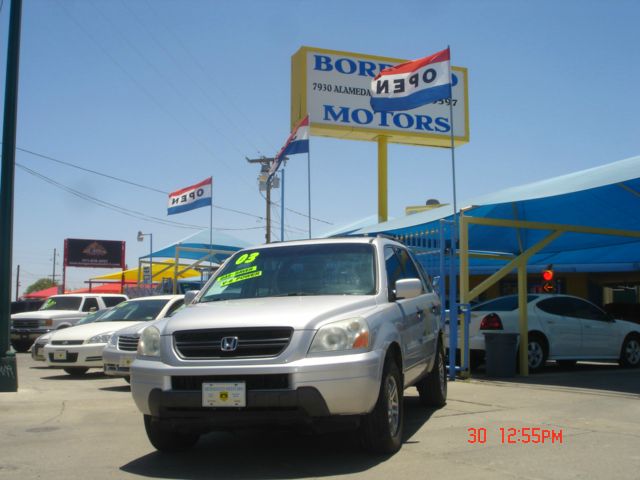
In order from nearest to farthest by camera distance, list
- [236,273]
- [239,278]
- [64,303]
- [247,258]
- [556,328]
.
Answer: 1. [239,278]
2. [236,273]
3. [247,258]
4. [556,328]
5. [64,303]

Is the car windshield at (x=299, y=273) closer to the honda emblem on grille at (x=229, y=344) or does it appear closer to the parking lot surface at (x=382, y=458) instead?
the honda emblem on grille at (x=229, y=344)

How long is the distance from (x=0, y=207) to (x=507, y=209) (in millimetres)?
10227

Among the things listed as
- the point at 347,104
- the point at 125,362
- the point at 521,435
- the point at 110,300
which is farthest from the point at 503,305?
the point at 110,300

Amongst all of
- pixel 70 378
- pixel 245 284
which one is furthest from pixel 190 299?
pixel 70 378

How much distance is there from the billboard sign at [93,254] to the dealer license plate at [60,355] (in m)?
52.6

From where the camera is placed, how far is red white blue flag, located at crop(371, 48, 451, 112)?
14.0m

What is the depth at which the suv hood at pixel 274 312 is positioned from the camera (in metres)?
5.50

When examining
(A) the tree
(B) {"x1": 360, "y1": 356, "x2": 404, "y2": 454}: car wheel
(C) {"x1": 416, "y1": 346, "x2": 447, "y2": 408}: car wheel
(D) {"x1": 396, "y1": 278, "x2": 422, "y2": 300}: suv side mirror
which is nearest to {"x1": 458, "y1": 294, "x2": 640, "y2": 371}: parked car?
(C) {"x1": 416, "y1": 346, "x2": 447, "y2": 408}: car wheel

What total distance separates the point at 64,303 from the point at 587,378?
51.9 feet

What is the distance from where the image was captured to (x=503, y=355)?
480 inches

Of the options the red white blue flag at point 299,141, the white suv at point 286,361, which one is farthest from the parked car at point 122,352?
the red white blue flag at point 299,141

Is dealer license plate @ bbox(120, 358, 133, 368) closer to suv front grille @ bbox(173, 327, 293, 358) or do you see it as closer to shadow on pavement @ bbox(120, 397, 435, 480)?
shadow on pavement @ bbox(120, 397, 435, 480)

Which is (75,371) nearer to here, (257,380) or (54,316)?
(54,316)

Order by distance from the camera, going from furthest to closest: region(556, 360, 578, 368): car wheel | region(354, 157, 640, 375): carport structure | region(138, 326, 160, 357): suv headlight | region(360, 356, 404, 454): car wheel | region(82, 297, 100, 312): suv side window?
1. region(82, 297, 100, 312): suv side window
2. region(556, 360, 578, 368): car wheel
3. region(354, 157, 640, 375): carport structure
4. region(138, 326, 160, 357): suv headlight
5. region(360, 356, 404, 454): car wheel
